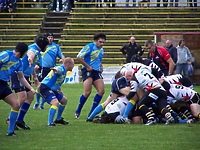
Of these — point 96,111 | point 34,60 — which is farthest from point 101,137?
point 34,60

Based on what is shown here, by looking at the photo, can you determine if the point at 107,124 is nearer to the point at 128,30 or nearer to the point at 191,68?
the point at 191,68

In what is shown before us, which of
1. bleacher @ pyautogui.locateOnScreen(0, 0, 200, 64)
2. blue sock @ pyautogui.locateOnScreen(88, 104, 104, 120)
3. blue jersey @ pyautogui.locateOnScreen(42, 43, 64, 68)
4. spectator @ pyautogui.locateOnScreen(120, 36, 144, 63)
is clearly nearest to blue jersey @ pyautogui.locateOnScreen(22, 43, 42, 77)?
blue sock @ pyautogui.locateOnScreen(88, 104, 104, 120)

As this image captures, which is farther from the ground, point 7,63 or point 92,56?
point 7,63

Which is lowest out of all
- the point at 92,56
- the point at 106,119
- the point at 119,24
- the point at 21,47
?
the point at 106,119

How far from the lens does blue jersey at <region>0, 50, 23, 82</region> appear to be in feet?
40.3

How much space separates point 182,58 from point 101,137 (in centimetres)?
1633

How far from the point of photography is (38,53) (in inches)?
572

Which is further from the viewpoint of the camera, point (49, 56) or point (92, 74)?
point (49, 56)

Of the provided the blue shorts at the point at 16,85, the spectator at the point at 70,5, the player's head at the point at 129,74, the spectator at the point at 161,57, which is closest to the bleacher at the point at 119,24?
the spectator at the point at 70,5

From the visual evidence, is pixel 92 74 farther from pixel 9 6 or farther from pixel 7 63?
pixel 9 6

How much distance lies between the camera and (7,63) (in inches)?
487

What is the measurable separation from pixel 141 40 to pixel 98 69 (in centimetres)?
1783

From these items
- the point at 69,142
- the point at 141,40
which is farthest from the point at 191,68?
the point at 69,142

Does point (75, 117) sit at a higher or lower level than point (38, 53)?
lower
